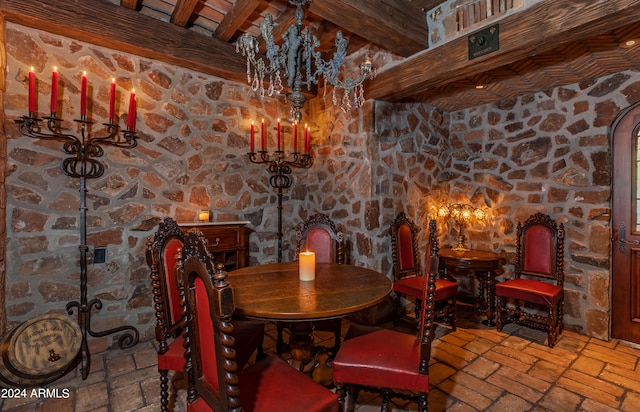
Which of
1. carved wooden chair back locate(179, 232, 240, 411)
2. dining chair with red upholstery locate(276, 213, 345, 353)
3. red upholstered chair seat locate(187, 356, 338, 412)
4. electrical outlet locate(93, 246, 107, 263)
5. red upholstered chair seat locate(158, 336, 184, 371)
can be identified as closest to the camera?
carved wooden chair back locate(179, 232, 240, 411)

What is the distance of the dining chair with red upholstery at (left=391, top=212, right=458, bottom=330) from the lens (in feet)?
9.13

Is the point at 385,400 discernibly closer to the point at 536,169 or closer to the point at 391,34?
the point at 391,34

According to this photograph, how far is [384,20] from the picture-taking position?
80.2 inches

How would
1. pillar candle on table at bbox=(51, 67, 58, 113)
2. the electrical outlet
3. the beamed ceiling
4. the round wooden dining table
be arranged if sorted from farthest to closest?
the electrical outlet < pillar candle on table at bbox=(51, 67, 58, 113) < the beamed ceiling < the round wooden dining table

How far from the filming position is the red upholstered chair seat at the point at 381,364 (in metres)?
1.40

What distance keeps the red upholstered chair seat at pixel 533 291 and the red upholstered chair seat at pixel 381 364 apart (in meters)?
1.62

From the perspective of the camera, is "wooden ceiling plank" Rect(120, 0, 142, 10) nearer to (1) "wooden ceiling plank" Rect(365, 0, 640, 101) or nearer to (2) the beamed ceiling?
(2) the beamed ceiling

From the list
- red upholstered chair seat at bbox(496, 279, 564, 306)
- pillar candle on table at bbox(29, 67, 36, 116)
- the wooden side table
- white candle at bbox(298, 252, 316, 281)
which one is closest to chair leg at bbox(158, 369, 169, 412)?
white candle at bbox(298, 252, 316, 281)

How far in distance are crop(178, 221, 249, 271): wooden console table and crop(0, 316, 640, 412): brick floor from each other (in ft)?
2.55

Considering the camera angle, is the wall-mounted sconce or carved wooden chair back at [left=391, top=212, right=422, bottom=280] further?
the wall-mounted sconce

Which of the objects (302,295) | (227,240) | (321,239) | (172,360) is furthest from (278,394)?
(227,240)

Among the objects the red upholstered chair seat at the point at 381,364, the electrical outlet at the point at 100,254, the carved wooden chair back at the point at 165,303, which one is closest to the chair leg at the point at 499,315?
the red upholstered chair seat at the point at 381,364

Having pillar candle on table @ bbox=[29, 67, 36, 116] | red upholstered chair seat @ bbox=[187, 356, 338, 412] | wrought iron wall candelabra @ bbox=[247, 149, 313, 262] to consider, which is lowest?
red upholstered chair seat @ bbox=[187, 356, 338, 412]

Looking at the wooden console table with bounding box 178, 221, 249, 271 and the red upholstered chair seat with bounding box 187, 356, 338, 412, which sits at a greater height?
the wooden console table with bounding box 178, 221, 249, 271
